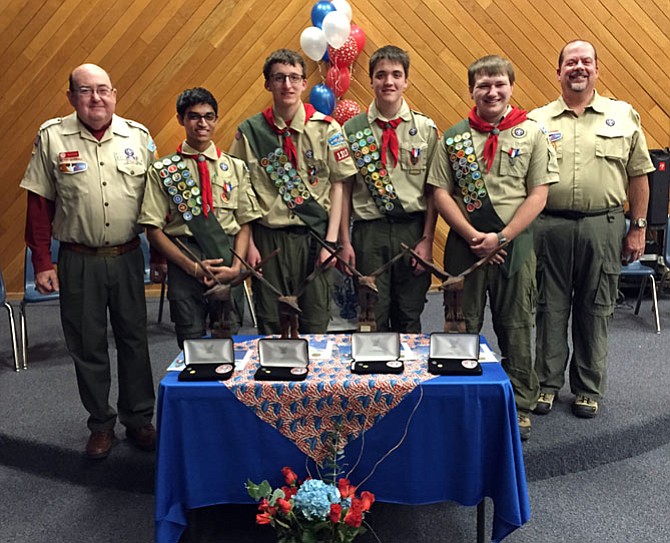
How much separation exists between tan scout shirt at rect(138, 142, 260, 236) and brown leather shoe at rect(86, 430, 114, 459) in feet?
2.89

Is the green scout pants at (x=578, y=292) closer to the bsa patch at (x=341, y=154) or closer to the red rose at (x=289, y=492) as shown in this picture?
the bsa patch at (x=341, y=154)

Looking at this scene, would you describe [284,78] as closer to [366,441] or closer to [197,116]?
[197,116]

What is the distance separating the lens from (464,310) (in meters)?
2.66

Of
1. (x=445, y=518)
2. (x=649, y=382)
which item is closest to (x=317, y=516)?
(x=445, y=518)

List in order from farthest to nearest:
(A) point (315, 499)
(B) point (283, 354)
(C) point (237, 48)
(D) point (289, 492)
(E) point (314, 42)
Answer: (C) point (237, 48) → (E) point (314, 42) → (B) point (283, 354) → (D) point (289, 492) → (A) point (315, 499)

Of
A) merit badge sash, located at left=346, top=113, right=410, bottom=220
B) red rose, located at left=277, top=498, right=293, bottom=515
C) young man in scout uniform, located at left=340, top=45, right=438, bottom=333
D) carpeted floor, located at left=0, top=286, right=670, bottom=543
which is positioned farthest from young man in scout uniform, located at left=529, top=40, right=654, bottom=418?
red rose, located at left=277, top=498, right=293, bottom=515

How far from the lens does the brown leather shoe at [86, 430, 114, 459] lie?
2.63 m

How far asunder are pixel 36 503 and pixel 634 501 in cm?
231

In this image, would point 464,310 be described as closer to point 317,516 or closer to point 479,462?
point 479,462

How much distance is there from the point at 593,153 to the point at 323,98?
236cm

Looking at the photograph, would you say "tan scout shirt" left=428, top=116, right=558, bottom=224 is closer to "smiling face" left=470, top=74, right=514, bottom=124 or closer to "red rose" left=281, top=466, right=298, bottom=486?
"smiling face" left=470, top=74, right=514, bottom=124

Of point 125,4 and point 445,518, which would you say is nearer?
point 445,518

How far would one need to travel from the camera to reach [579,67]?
273 cm

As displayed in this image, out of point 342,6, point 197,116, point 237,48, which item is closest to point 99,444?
point 197,116
